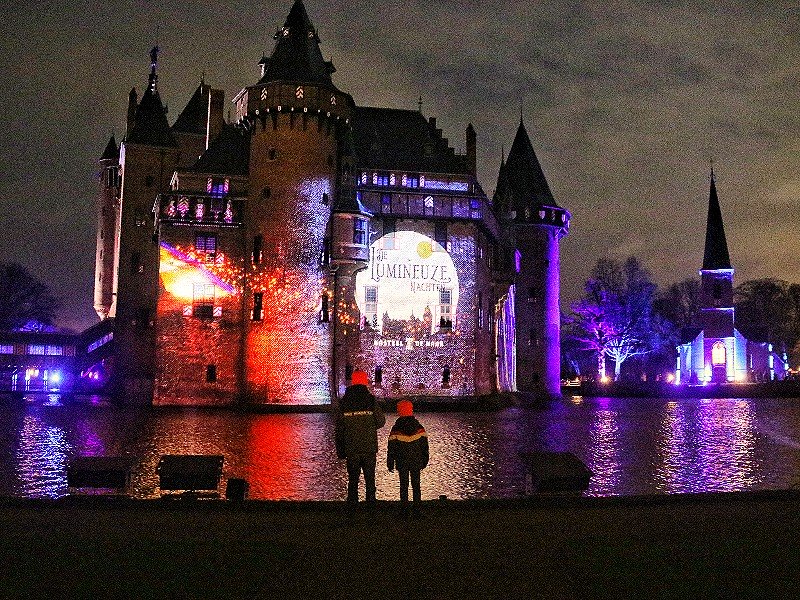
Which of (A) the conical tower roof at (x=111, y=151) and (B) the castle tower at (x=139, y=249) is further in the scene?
(A) the conical tower roof at (x=111, y=151)

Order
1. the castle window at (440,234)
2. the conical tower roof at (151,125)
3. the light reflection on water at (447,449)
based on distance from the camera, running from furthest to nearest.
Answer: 1. the conical tower roof at (151,125)
2. the castle window at (440,234)
3. the light reflection on water at (447,449)

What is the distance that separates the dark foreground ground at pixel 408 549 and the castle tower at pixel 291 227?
136ft

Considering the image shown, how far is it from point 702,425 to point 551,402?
31600 millimetres

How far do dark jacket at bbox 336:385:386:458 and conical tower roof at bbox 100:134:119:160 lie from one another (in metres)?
68.3

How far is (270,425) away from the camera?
41062 mm

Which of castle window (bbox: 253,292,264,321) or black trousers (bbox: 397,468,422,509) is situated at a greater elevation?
castle window (bbox: 253,292,264,321)

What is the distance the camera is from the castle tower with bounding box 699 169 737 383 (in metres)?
99.3

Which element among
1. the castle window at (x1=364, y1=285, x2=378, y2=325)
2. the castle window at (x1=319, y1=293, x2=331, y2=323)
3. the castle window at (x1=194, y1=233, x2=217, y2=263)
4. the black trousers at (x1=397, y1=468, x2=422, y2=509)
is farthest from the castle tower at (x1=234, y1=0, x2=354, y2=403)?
the black trousers at (x1=397, y1=468, x2=422, y2=509)

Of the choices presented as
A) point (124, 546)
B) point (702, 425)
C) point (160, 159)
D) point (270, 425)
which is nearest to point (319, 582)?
point (124, 546)

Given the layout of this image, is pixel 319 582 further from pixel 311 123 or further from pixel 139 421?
pixel 311 123

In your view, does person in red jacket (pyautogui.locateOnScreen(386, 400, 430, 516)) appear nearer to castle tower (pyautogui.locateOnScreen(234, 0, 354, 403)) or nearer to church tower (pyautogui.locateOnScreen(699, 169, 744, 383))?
castle tower (pyautogui.locateOnScreen(234, 0, 354, 403))

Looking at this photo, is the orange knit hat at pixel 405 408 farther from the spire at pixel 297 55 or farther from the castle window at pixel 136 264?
the castle window at pixel 136 264

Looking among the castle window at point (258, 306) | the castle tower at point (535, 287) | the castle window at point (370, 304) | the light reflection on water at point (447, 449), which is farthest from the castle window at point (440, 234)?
the light reflection on water at point (447, 449)

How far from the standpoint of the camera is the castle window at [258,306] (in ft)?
187
